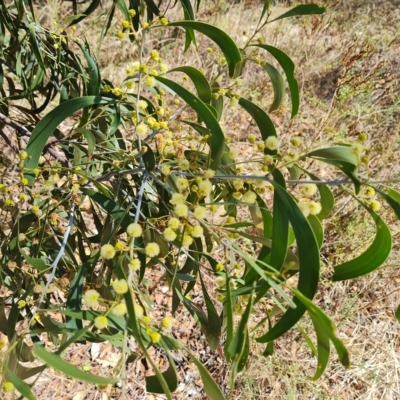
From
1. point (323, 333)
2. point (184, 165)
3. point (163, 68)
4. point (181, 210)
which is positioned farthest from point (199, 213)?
point (163, 68)

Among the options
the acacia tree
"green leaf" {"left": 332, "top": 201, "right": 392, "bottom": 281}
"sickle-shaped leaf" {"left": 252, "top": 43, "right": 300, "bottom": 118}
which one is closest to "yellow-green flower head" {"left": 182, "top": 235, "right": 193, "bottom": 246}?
the acacia tree

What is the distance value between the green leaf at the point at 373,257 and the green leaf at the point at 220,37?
0.36 metres

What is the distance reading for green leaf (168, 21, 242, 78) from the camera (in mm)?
703

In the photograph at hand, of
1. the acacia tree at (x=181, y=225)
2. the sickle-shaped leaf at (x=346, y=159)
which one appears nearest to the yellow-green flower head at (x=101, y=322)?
the acacia tree at (x=181, y=225)

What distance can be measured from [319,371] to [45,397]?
1463 mm

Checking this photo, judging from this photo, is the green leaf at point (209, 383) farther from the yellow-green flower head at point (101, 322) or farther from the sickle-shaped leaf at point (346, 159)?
the sickle-shaped leaf at point (346, 159)

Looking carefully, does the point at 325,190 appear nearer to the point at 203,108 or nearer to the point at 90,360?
the point at 203,108

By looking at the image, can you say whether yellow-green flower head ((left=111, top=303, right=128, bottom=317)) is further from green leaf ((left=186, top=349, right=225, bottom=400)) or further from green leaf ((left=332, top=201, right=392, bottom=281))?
green leaf ((left=332, top=201, right=392, bottom=281))

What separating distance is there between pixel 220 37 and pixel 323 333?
19.3 inches

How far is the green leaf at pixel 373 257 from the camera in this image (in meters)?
0.65

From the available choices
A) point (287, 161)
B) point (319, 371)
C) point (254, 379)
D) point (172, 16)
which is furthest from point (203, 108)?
point (172, 16)

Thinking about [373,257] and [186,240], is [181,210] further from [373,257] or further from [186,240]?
[373,257]

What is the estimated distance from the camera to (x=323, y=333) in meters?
0.59

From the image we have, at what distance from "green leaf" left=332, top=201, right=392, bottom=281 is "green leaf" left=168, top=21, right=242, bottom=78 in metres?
0.36
